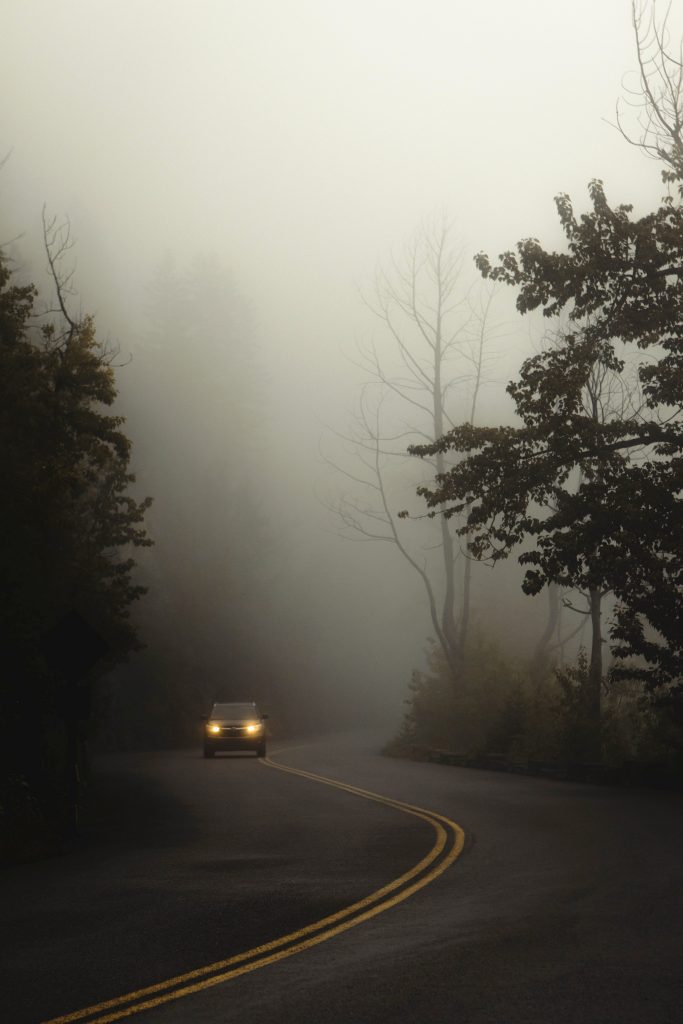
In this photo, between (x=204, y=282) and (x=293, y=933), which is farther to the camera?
(x=204, y=282)

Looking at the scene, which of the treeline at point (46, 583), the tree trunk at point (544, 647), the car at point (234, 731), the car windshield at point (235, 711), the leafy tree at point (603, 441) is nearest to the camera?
the treeline at point (46, 583)

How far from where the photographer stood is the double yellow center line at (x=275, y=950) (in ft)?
23.9

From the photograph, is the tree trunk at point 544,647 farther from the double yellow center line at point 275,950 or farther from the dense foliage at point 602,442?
the double yellow center line at point 275,950

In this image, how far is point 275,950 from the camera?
8922 mm

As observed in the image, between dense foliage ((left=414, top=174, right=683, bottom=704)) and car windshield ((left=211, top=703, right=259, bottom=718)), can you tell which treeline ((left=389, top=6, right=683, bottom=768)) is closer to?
dense foliage ((left=414, top=174, right=683, bottom=704))

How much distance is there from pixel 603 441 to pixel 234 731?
19460mm

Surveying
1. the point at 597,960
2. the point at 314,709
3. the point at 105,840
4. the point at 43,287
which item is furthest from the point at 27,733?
the point at 43,287

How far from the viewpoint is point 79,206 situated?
96062 millimetres

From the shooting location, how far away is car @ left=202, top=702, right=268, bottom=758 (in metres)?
39.3

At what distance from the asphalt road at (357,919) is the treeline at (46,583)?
127cm

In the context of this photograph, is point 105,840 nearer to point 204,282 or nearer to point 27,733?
point 27,733

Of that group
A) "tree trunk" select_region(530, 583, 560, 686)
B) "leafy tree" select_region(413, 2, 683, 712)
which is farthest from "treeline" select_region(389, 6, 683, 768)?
"tree trunk" select_region(530, 583, 560, 686)

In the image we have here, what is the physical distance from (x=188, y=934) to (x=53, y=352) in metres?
18.1

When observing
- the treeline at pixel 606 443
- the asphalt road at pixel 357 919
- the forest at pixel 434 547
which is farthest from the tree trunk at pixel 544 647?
the asphalt road at pixel 357 919
